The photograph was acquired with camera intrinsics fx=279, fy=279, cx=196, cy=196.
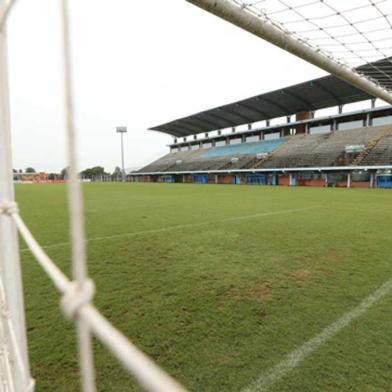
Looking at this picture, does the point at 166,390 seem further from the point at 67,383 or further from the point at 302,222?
the point at 302,222

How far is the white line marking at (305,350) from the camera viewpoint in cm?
169

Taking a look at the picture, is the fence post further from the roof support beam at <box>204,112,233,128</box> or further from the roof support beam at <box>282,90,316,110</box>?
the roof support beam at <box>204,112,233,128</box>

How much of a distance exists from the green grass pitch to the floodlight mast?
262 cm

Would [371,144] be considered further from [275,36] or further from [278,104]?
[275,36]

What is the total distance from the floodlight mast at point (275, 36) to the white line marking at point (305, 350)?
2.82 m

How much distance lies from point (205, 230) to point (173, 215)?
94.7 inches

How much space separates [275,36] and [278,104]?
34483 millimetres

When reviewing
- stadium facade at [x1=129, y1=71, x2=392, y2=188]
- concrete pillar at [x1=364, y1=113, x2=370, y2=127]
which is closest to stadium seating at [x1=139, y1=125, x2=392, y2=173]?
stadium facade at [x1=129, y1=71, x2=392, y2=188]

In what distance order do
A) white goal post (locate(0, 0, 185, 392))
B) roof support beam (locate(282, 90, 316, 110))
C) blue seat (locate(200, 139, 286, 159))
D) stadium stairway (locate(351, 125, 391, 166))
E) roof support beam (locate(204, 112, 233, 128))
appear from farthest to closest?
roof support beam (locate(204, 112, 233, 128)), blue seat (locate(200, 139, 286, 159)), roof support beam (locate(282, 90, 316, 110)), stadium stairway (locate(351, 125, 391, 166)), white goal post (locate(0, 0, 185, 392))

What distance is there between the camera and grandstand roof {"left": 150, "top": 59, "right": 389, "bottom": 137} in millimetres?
28781

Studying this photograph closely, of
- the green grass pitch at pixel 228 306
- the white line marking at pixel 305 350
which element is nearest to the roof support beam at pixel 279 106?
the green grass pitch at pixel 228 306

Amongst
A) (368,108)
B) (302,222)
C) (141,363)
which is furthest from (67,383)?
(368,108)

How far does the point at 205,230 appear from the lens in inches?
244

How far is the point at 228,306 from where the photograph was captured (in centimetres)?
268
